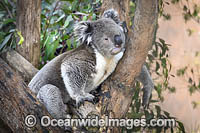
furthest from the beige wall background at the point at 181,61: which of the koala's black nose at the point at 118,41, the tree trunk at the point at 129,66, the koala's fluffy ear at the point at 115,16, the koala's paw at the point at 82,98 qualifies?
the koala's paw at the point at 82,98

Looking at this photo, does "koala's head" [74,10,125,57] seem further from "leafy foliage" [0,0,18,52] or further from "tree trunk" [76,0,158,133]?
"leafy foliage" [0,0,18,52]

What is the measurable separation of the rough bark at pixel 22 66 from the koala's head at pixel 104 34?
1023mm

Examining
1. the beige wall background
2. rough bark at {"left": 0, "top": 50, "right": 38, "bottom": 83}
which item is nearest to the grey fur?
rough bark at {"left": 0, "top": 50, "right": 38, "bottom": 83}

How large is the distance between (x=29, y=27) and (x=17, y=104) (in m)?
1.61

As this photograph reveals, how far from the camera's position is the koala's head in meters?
2.53

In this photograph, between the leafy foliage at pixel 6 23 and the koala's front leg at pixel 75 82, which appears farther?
the leafy foliage at pixel 6 23

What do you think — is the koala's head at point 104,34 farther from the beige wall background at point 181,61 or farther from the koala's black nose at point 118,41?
the beige wall background at point 181,61

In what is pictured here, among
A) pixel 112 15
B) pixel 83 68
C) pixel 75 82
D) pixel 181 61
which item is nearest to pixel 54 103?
pixel 75 82

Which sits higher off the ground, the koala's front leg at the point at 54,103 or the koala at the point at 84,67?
the koala at the point at 84,67

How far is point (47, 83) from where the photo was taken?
2820 millimetres

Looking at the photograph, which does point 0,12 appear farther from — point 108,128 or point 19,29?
point 108,128

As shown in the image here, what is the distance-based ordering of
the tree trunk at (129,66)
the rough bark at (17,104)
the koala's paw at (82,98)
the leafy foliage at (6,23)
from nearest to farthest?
1. the tree trunk at (129,66)
2. the rough bark at (17,104)
3. the koala's paw at (82,98)
4. the leafy foliage at (6,23)

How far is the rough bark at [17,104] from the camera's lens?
2279 mm

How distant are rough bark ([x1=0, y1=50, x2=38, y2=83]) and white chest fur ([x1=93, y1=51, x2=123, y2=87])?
1.14 meters
